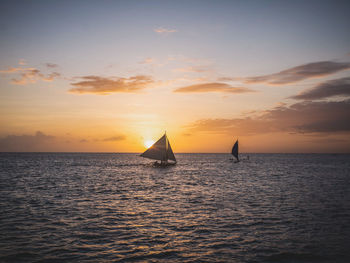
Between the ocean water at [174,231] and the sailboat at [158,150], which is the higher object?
the sailboat at [158,150]

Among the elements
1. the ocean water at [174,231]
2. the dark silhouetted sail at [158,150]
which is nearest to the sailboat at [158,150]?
the dark silhouetted sail at [158,150]

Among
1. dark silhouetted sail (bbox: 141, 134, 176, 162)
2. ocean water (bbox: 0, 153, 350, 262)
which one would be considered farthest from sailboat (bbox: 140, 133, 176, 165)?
ocean water (bbox: 0, 153, 350, 262)

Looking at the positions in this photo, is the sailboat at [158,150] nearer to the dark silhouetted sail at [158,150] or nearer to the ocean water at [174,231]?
the dark silhouetted sail at [158,150]

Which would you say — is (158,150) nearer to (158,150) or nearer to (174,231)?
(158,150)

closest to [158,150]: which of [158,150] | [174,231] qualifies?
[158,150]

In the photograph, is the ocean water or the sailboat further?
the sailboat

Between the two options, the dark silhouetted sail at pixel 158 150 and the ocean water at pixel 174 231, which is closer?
the ocean water at pixel 174 231

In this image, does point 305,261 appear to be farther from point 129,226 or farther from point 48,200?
point 48,200

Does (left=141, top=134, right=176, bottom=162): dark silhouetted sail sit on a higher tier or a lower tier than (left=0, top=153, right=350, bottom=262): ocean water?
higher

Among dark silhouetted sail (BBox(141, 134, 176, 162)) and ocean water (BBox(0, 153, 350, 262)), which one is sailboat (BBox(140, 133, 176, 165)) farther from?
ocean water (BBox(0, 153, 350, 262))

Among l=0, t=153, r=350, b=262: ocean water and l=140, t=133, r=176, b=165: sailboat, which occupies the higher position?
l=140, t=133, r=176, b=165: sailboat

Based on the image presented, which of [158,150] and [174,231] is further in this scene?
[158,150]

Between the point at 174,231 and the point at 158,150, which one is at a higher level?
the point at 158,150

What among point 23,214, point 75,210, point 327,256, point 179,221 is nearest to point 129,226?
point 179,221
